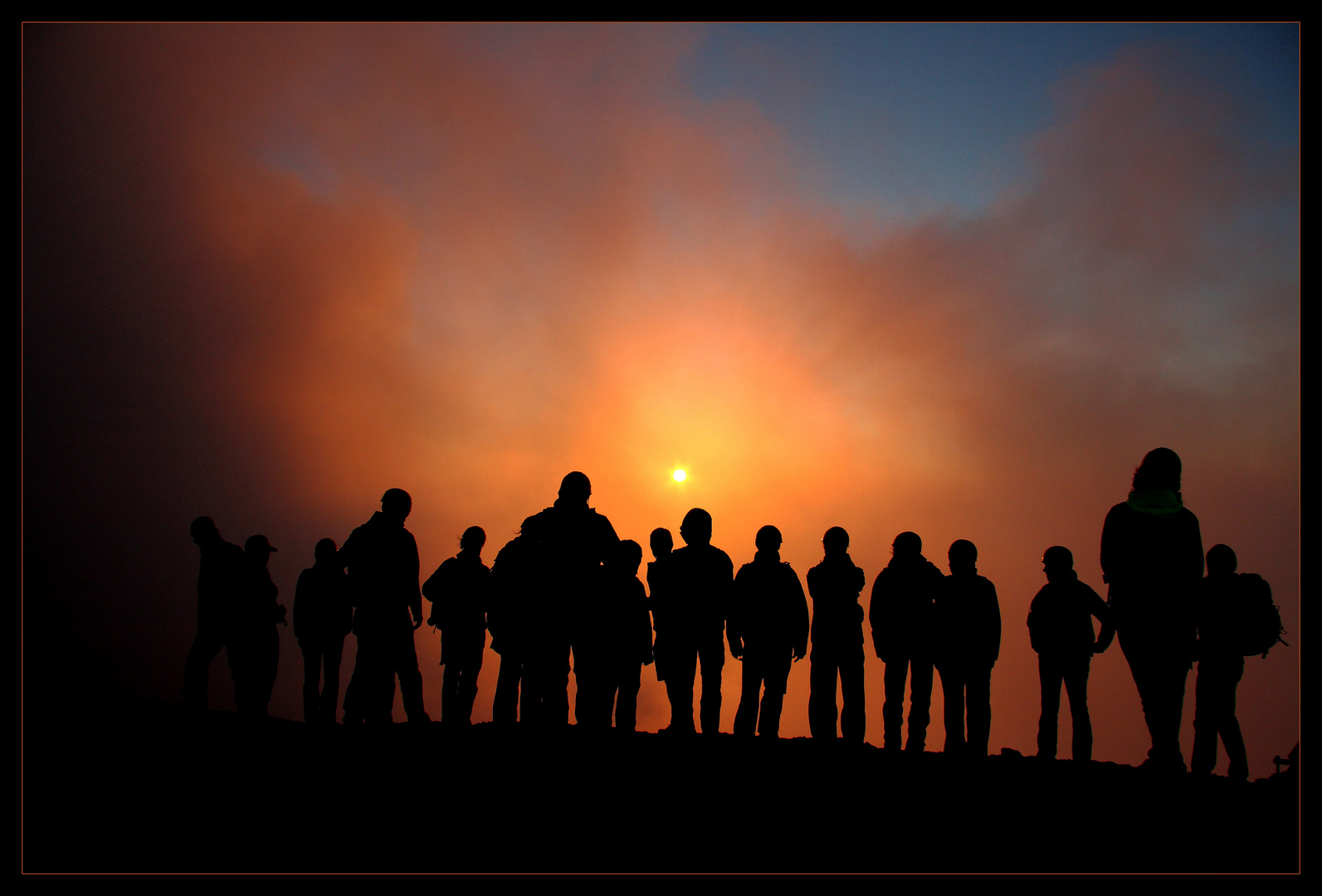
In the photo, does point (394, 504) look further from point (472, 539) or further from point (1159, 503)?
point (1159, 503)

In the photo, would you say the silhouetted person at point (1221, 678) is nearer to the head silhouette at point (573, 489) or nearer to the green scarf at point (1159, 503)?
the green scarf at point (1159, 503)

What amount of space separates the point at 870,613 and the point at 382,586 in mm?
5318

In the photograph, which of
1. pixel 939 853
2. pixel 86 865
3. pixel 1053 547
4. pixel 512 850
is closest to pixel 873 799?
pixel 939 853

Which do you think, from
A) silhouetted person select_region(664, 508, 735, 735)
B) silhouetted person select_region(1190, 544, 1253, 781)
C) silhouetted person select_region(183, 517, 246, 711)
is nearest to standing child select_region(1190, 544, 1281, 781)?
silhouetted person select_region(1190, 544, 1253, 781)

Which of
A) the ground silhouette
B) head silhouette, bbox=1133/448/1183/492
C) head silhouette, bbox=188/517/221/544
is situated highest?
head silhouette, bbox=1133/448/1183/492

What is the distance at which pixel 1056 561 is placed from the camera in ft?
23.4

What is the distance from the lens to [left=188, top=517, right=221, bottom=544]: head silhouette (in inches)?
303

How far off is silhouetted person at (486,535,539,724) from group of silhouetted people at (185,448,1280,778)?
17mm

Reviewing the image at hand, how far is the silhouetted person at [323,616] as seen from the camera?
8.64 m

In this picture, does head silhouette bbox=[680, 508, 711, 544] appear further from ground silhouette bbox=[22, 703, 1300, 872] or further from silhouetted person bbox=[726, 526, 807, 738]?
ground silhouette bbox=[22, 703, 1300, 872]

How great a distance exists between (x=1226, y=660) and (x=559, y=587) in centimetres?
618

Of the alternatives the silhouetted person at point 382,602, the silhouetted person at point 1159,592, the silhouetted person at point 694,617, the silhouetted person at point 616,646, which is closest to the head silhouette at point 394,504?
the silhouetted person at point 382,602

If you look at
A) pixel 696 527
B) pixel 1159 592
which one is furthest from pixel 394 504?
pixel 1159 592

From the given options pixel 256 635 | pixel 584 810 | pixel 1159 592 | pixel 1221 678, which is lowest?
pixel 584 810
